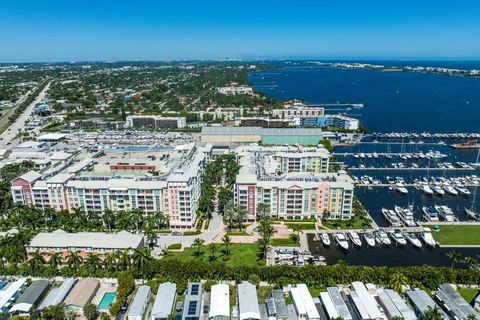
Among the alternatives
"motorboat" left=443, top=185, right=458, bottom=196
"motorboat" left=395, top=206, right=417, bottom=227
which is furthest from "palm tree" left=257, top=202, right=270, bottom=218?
"motorboat" left=443, top=185, right=458, bottom=196

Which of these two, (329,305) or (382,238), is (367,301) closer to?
(329,305)

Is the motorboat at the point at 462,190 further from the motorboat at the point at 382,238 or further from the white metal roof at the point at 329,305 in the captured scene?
the white metal roof at the point at 329,305

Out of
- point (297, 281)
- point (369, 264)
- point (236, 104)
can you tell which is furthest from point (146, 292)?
point (236, 104)

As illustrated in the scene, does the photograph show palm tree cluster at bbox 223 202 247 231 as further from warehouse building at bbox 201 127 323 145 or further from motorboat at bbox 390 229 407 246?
warehouse building at bbox 201 127 323 145

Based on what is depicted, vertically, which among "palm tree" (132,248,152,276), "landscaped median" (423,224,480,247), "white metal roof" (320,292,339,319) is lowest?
"landscaped median" (423,224,480,247)

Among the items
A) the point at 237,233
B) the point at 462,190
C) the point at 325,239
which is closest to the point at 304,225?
the point at 325,239

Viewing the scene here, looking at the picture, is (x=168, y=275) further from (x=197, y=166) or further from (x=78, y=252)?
(x=197, y=166)
